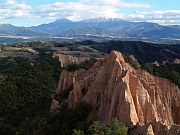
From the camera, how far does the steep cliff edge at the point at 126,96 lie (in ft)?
150

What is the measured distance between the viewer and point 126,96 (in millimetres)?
45719

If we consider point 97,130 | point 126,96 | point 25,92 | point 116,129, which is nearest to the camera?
point 116,129

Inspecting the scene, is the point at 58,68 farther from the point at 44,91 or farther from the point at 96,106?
the point at 96,106

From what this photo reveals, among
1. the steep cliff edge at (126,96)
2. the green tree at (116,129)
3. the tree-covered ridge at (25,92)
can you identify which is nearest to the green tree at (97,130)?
the green tree at (116,129)

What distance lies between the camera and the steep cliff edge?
1805 inches

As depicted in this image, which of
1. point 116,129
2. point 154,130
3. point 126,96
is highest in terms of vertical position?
point 126,96

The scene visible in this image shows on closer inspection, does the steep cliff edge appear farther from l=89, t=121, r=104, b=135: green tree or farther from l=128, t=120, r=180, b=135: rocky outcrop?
l=89, t=121, r=104, b=135: green tree

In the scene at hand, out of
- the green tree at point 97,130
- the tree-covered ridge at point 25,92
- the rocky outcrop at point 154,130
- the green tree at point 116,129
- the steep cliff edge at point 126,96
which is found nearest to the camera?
the rocky outcrop at point 154,130

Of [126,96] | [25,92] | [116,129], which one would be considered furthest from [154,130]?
[25,92]

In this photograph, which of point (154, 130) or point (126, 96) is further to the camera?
point (126, 96)

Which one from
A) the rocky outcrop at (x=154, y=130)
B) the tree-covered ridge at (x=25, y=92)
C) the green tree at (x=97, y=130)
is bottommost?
the tree-covered ridge at (x=25, y=92)

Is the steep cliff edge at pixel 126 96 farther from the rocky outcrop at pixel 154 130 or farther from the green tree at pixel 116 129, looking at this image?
the green tree at pixel 116 129

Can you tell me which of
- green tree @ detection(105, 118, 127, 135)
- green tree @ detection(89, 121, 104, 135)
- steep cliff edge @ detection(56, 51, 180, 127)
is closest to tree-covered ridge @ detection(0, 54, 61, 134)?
steep cliff edge @ detection(56, 51, 180, 127)

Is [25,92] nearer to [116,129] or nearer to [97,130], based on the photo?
[97,130]
